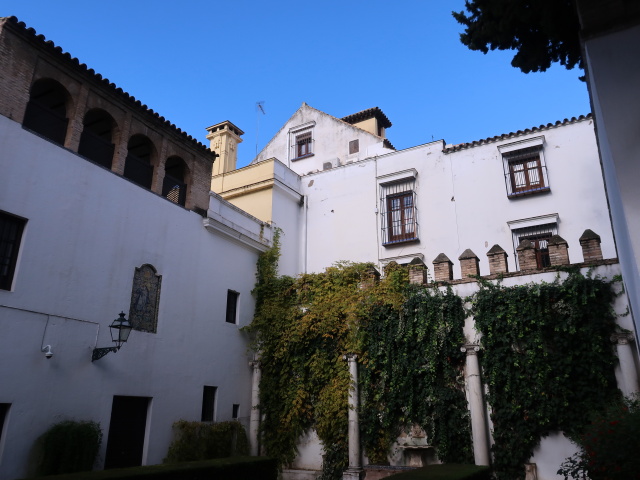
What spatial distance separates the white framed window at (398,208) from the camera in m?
16.8

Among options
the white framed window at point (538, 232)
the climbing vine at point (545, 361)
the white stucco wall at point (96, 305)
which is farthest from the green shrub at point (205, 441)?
the white framed window at point (538, 232)

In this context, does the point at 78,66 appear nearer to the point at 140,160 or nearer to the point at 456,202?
the point at 140,160

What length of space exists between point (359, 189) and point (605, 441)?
39.0 ft

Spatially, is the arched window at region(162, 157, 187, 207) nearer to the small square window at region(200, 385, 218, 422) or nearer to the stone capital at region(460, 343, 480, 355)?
the small square window at region(200, 385, 218, 422)

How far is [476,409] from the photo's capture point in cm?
1111

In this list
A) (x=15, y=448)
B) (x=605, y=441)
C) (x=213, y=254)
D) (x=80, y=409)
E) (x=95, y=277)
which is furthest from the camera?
(x=213, y=254)

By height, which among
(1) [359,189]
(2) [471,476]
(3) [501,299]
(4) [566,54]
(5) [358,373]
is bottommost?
(2) [471,476]

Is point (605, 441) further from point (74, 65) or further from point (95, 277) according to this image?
point (74, 65)

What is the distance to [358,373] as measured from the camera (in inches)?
515

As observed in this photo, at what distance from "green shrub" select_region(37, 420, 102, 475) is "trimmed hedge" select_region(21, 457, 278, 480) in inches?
66.2

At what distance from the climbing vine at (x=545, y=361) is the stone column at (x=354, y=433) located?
3186mm

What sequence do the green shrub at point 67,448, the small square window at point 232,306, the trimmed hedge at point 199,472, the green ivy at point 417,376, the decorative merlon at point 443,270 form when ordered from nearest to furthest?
the trimmed hedge at point 199,472 < the green shrub at point 67,448 < the green ivy at point 417,376 < the decorative merlon at point 443,270 < the small square window at point 232,306

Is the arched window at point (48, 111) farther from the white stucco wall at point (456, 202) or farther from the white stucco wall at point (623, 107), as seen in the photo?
the white stucco wall at point (623, 107)

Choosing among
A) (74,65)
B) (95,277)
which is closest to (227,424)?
(95,277)
